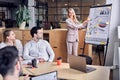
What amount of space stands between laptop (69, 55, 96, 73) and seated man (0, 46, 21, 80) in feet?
4.36

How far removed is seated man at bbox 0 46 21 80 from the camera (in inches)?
62.2

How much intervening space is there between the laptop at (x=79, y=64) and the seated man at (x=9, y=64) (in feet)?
4.36

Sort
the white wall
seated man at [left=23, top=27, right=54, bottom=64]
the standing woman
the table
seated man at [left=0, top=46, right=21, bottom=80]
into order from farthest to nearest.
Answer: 1. the standing woman
2. the white wall
3. seated man at [left=23, top=27, right=54, bottom=64]
4. the table
5. seated man at [left=0, top=46, right=21, bottom=80]

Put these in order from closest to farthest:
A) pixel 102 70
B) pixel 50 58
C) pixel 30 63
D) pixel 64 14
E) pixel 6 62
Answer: pixel 6 62 < pixel 102 70 < pixel 30 63 < pixel 50 58 < pixel 64 14

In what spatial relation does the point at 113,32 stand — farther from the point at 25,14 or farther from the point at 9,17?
the point at 9,17

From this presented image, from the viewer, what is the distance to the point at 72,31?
5.44 metres

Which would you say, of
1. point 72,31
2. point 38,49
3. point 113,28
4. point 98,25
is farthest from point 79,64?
point 72,31

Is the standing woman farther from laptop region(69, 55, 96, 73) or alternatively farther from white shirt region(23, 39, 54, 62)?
laptop region(69, 55, 96, 73)

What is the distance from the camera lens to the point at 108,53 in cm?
477

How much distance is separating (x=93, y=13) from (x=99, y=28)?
415mm

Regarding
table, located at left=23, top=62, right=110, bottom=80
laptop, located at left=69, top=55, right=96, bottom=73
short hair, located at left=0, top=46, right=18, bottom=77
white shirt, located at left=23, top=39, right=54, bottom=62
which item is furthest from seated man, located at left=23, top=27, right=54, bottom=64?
short hair, located at left=0, top=46, right=18, bottom=77

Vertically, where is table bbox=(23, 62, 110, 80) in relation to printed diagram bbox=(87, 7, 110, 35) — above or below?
below

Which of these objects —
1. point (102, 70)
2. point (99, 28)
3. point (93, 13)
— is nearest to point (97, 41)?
point (99, 28)

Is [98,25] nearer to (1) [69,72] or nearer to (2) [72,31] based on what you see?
(2) [72,31]
